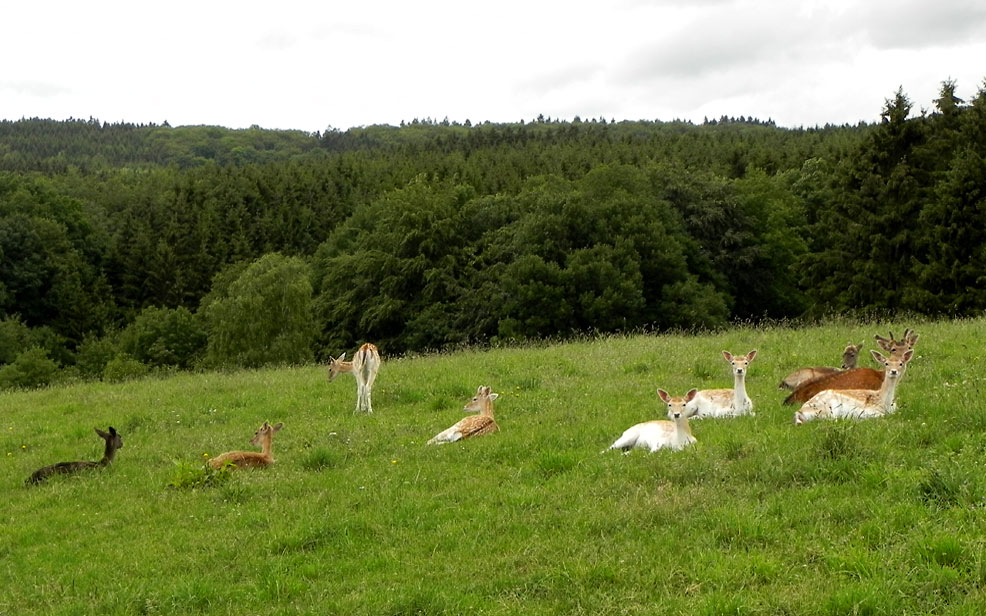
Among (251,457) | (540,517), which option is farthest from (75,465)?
(540,517)

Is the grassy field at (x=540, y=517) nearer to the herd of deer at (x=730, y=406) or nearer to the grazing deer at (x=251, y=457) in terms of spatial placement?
the herd of deer at (x=730, y=406)

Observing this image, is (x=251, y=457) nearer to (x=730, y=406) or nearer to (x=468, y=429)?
(x=468, y=429)

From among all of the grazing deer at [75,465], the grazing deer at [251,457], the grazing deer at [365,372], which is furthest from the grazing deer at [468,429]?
the grazing deer at [75,465]

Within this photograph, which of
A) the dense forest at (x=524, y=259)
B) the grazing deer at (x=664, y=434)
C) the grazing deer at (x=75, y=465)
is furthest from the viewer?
the dense forest at (x=524, y=259)

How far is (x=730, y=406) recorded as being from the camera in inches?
484

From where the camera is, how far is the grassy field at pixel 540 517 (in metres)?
6.59

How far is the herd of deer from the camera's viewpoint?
1060cm

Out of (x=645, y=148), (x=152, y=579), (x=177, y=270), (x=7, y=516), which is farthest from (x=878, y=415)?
(x=645, y=148)

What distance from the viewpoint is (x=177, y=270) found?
289ft

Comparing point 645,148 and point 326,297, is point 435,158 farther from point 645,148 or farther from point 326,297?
point 326,297

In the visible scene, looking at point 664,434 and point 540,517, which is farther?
point 664,434

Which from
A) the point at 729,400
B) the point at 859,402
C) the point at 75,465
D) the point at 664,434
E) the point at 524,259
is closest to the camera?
the point at 664,434

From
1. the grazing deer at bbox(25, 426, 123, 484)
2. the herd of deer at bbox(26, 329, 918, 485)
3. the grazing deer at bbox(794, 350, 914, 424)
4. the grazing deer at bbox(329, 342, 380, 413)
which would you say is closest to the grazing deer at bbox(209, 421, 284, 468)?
the herd of deer at bbox(26, 329, 918, 485)

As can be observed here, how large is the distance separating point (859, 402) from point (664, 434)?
8.34 feet
